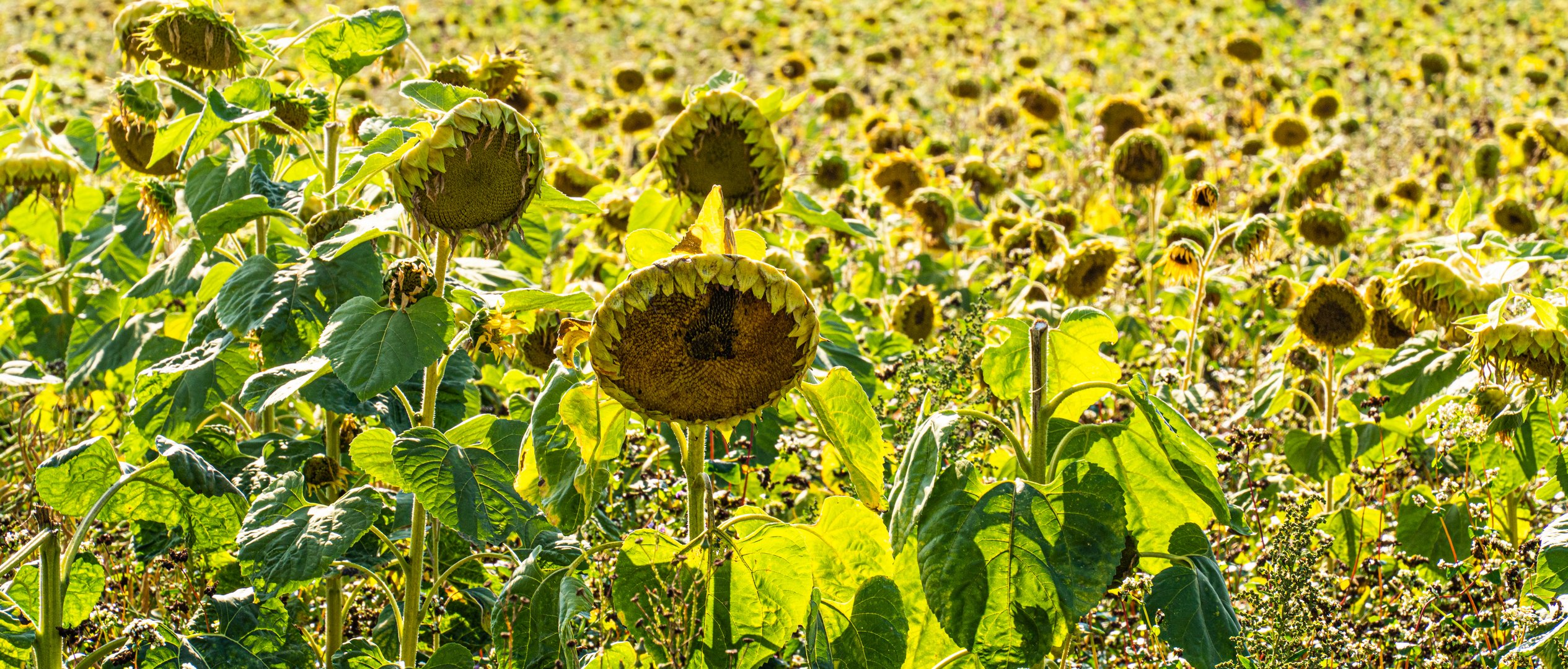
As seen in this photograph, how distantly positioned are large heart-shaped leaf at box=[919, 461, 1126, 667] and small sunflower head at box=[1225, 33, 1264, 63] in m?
6.17

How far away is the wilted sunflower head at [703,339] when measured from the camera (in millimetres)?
1410

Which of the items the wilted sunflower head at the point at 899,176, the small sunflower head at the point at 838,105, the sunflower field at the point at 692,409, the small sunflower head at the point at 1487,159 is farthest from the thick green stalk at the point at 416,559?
the small sunflower head at the point at 1487,159

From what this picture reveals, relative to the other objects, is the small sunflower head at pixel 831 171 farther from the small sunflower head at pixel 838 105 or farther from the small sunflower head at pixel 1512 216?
the small sunflower head at pixel 1512 216

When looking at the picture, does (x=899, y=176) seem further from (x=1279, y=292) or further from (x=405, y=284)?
(x=405, y=284)

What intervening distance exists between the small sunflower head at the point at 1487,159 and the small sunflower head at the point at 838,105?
2.81m

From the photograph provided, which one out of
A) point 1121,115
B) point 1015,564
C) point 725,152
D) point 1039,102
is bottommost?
point 1039,102

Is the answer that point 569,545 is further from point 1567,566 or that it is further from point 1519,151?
point 1519,151

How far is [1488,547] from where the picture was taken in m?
2.40

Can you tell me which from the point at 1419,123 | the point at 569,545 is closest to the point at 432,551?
the point at 569,545

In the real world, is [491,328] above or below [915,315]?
above

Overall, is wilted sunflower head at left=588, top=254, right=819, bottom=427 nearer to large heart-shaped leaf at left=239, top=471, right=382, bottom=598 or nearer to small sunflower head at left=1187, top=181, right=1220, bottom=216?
large heart-shaped leaf at left=239, top=471, right=382, bottom=598

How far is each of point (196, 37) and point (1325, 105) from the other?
5991mm

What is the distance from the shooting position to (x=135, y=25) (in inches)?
104

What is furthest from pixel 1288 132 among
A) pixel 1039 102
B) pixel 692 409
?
pixel 692 409
